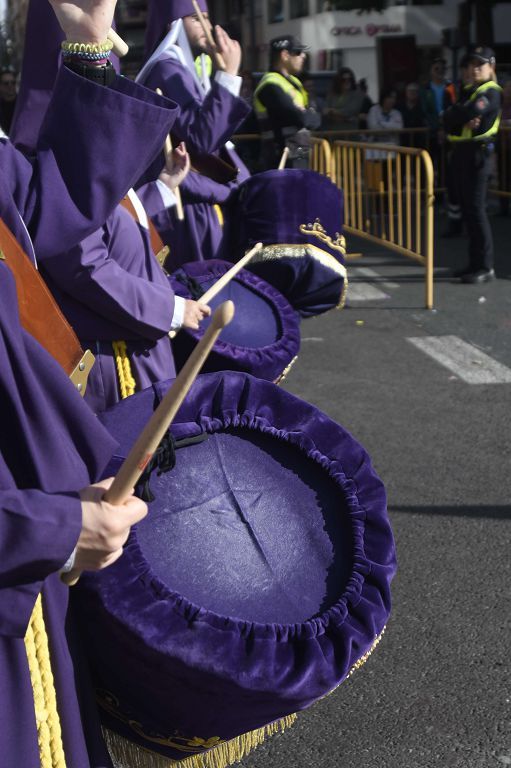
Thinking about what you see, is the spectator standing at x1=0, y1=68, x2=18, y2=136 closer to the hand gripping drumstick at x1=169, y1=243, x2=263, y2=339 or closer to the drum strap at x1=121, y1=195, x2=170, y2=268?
the drum strap at x1=121, y1=195, x2=170, y2=268

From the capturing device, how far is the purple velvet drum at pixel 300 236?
4.15 m

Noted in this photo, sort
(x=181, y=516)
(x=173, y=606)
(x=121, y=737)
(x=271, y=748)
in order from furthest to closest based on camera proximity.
Answer: 1. (x=271, y=748)
2. (x=121, y=737)
3. (x=181, y=516)
4. (x=173, y=606)

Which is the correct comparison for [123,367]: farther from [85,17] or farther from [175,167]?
[175,167]

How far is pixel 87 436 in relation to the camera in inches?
64.0

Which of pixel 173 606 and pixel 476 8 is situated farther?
pixel 476 8

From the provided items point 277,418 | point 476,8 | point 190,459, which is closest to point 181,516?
point 190,459

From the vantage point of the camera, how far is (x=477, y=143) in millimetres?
8719

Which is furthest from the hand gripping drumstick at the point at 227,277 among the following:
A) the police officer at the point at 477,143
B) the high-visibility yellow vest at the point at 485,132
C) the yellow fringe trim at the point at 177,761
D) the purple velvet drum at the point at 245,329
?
the high-visibility yellow vest at the point at 485,132

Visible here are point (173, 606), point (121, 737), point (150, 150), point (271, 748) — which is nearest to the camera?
point (173, 606)

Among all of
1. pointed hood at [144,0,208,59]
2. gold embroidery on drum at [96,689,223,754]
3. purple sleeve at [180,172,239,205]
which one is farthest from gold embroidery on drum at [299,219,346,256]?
gold embroidery on drum at [96,689,223,754]

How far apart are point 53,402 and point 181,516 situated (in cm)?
29

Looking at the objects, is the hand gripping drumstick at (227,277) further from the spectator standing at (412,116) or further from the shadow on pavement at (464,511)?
the spectator standing at (412,116)

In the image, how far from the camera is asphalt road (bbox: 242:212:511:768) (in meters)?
2.76

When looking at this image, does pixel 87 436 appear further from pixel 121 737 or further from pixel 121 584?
pixel 121 737
